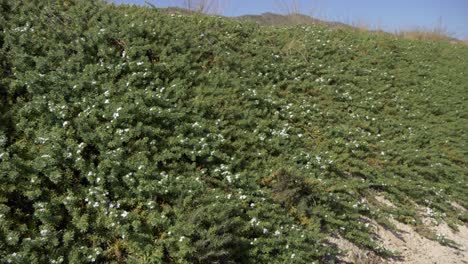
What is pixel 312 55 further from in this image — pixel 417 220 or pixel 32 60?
pixel 32 60

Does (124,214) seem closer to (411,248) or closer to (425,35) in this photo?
(411,248)

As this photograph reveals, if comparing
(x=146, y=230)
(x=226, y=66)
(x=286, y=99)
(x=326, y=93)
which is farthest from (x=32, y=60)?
(x=326, y=93)

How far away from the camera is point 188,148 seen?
4488mm

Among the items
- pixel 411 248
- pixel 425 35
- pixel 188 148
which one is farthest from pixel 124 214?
pixel 425 35

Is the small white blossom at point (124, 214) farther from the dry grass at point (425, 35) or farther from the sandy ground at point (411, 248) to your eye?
the dry grass at point (425, 35)

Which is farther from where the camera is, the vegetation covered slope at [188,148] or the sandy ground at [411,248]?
the sandy ground at [411,248]

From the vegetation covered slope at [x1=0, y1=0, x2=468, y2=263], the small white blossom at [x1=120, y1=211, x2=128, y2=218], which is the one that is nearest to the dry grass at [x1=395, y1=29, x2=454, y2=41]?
the vegetation covered slope at [x1=0, y1=0, x2=468, y2=263]

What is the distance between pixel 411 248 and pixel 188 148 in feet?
10.9

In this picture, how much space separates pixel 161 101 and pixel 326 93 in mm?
3993

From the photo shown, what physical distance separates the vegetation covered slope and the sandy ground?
143 millimetres

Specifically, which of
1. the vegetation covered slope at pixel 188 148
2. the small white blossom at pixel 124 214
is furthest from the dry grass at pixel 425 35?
the small white blossom at pixel 124 214

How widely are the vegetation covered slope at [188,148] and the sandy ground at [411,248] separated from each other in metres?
0.14

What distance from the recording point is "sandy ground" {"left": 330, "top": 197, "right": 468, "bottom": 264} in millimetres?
4621

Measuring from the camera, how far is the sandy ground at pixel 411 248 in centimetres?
462
